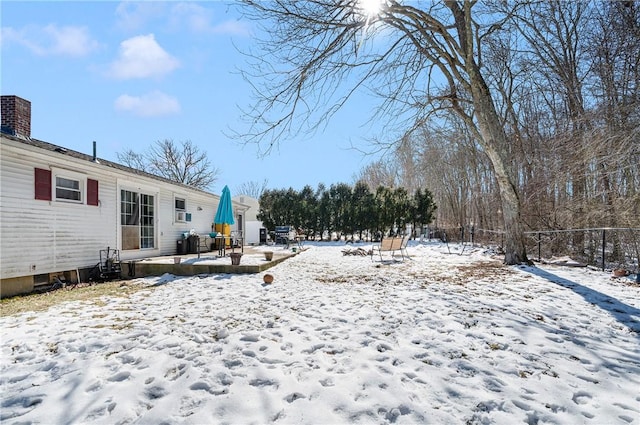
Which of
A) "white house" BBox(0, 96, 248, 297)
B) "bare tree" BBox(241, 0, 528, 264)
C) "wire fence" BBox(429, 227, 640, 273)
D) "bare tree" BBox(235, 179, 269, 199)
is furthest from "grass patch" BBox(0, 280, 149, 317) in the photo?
"bare tree" BBox(235, 179, 269, 199)

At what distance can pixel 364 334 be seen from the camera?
3.17 metres

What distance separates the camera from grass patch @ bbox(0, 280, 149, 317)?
180 inches

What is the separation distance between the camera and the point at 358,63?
7.79 m

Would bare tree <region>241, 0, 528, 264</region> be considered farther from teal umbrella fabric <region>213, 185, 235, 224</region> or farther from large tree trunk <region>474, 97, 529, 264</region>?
teal umbrella fabric <region>213, 185, 235, 224</region>

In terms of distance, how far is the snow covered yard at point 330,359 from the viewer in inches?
77.0

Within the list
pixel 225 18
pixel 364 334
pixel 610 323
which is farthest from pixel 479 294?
pixel 225 18

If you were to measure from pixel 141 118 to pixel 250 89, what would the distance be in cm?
1215

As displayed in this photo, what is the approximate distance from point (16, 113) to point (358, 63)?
840 cm

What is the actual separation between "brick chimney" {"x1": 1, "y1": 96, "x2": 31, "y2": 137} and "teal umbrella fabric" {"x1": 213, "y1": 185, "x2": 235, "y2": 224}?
4.87 meters

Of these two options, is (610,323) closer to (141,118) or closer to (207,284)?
(207,284)

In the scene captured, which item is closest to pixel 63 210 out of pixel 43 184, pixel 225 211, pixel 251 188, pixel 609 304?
pixel 43 184

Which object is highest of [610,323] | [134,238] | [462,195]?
[462,195]

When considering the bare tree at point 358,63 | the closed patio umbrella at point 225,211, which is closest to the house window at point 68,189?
the closed patio umbrella at point 225,211

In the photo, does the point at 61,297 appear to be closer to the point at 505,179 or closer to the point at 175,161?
the point at 505,179
